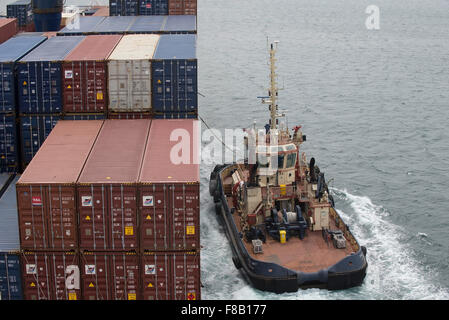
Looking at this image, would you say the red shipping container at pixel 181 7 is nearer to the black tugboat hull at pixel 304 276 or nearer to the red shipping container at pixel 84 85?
the red shipping container at pixel 84 85

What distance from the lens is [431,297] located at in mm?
35125

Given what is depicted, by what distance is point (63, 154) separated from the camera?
28859mm

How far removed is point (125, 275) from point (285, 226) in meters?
13.2

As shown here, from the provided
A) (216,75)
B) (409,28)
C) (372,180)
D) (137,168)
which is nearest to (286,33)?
(409,28)

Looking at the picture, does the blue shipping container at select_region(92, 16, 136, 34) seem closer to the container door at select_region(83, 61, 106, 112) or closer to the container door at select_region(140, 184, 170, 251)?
the container door at select_region(83, 61, 106, 112)

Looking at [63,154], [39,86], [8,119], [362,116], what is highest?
[39,86]

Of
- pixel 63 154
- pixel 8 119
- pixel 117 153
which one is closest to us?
pixel 63 154

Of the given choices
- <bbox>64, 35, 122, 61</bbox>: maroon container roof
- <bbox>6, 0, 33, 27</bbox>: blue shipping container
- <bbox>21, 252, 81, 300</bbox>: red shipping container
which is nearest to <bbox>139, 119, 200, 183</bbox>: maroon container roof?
<bbox>21, 252, 81, 300</bbox>: red shipping container

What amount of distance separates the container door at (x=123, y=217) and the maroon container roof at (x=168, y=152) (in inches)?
34.8

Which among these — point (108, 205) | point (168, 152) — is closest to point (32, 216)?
point (108, 205)

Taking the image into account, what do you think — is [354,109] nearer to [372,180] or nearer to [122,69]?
[372,180]

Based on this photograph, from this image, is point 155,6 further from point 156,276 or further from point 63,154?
point 156,276

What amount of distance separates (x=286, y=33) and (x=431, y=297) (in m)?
85.7

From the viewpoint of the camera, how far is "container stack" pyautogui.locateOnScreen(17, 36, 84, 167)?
34469 millimetres
